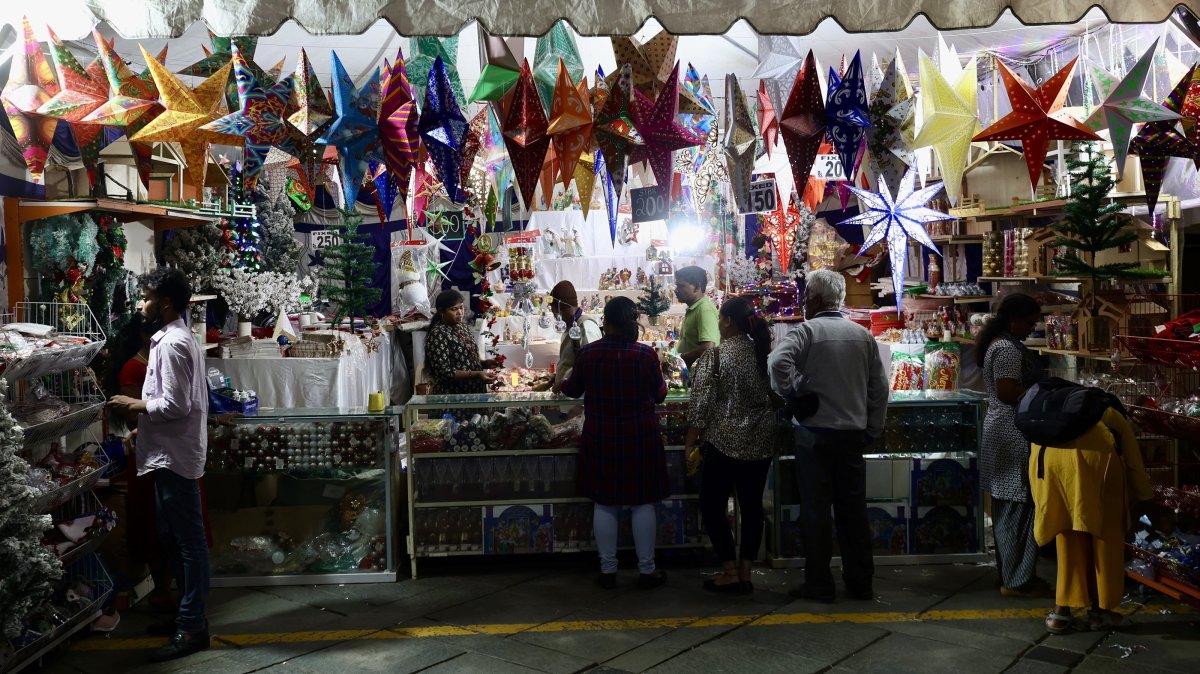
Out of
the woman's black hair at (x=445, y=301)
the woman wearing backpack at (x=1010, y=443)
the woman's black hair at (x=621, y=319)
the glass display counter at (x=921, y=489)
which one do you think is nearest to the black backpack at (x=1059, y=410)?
the woman wearing backpack at (x=1010, y=443)

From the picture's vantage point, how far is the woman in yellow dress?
13.4 ft

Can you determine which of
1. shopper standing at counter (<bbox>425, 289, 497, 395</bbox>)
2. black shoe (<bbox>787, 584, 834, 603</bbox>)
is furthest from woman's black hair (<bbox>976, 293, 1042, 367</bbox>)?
shopper standing at counter (<bbox>425, 289, 497, 395</bbox>)

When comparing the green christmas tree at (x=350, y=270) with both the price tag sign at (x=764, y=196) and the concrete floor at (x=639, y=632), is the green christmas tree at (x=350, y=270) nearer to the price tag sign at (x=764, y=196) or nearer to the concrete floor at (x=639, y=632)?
the price tag sign at (x=764, y=196)

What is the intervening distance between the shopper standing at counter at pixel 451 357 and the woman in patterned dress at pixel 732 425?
2074 millimetres

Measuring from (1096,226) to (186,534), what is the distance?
186 inches

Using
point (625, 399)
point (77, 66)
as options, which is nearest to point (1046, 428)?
point (625, 399)

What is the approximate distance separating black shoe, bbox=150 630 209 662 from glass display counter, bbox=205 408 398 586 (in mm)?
942

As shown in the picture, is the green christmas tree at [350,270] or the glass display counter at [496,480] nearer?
the glass display counter at [496,480]

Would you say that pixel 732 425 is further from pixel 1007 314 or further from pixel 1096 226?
pixel 1096 226

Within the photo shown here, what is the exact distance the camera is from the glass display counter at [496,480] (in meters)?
5.20

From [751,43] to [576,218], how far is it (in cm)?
485

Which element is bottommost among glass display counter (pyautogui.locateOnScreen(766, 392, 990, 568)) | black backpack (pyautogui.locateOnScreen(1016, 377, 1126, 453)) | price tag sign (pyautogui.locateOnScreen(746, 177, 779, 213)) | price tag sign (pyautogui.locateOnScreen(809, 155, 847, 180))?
glass display counter (pyautogui.locateOnScreen(766, 392, 990, 568))

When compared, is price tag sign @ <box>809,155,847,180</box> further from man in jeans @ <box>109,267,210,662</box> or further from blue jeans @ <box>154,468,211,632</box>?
blue jeans @ <box>154,468,211,632</box>

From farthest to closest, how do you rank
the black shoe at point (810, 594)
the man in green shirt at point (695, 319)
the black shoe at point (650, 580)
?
the man in green shirt at point (695, 319), the black shoe at point (650, 580), the black shoe at point (810, 594)
